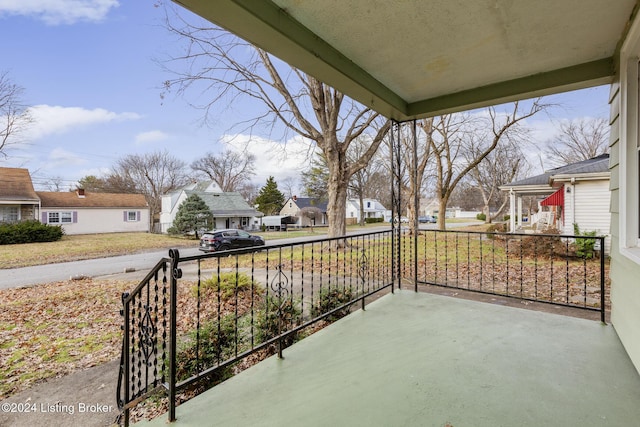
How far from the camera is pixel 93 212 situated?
1898cm

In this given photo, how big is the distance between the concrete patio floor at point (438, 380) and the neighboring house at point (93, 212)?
22393mm

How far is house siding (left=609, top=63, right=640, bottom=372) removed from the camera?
187 centimetres

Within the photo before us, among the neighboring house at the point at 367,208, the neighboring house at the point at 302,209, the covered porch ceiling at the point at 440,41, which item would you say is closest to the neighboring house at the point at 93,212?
the neighboring house at the point at 302,209

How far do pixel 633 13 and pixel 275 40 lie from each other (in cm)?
222

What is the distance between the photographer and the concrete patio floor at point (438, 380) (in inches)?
58.9

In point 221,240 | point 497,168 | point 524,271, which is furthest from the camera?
point 497,168

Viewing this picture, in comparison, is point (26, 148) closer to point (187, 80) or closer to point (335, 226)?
point (187, 80)

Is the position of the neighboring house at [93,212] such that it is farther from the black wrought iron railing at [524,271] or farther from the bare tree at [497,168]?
the bare tree at [497,168]

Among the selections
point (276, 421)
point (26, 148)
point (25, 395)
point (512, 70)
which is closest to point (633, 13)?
point (512, 70)

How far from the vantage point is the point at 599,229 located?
7562 millimetres

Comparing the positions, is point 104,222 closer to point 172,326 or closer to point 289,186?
point 289,186

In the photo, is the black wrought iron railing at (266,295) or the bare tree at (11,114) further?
the bare tree at (11,114)

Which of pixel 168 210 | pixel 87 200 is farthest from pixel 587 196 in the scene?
pixel 87 200

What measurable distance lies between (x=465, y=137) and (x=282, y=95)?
8966mm
